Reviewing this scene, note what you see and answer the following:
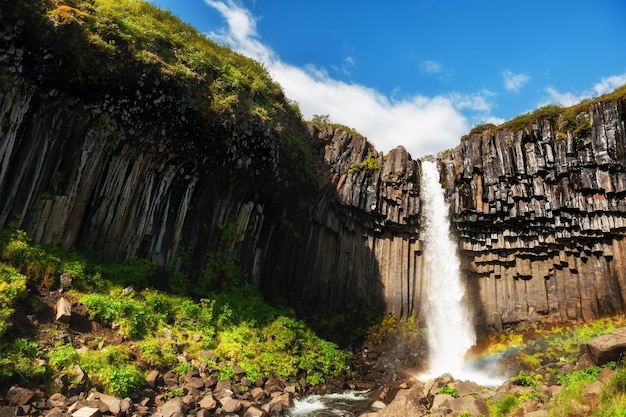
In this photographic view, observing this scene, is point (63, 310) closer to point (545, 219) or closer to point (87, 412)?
point (87, 412)

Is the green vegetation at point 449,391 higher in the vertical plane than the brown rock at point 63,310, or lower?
lower

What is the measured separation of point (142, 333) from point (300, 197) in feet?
39.4

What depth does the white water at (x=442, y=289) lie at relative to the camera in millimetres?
22797

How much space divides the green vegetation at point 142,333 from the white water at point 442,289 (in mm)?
6730

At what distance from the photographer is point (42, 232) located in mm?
14719

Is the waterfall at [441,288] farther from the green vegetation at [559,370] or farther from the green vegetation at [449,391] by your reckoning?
the green vegetation at [449,391]

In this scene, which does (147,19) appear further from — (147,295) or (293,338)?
(293,338)

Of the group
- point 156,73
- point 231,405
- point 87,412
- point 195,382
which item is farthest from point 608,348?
point 156,73

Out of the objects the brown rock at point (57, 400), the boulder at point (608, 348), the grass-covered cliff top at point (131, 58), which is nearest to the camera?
the brown rock at point (57, 400)

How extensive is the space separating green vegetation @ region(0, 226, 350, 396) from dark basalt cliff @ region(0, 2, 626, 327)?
1.34 meters

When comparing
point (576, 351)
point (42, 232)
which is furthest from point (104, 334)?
point (576, 351)

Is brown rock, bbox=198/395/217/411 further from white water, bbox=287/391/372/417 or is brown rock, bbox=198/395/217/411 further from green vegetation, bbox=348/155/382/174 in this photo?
green vegetation, bbox=348/155/382/174

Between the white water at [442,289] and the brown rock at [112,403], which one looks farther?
the white water at [442,289]

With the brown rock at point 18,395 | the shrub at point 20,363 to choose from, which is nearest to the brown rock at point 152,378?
the shrub at point 20,363
